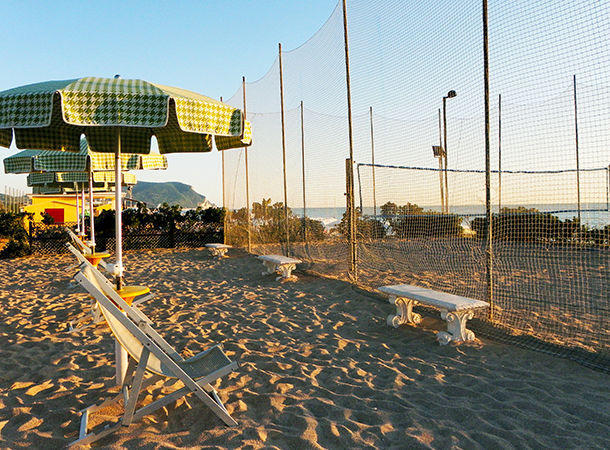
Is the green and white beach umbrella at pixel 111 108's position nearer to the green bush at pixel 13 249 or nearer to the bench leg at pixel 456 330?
the bench leg at pixel 456 330

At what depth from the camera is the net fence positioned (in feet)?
13.8

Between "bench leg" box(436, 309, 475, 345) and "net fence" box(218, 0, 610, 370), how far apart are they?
0.51 metres

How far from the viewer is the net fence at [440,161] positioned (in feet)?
13.8

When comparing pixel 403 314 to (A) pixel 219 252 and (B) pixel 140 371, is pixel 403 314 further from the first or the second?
(A) pixel 219 252

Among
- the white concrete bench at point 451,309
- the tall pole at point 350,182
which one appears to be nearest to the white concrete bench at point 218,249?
the tall pole at point 350,182

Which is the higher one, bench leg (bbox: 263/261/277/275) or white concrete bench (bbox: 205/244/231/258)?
white concrete bench (bbox: 205/244/231/258)

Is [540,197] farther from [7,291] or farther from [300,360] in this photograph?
[7,291]

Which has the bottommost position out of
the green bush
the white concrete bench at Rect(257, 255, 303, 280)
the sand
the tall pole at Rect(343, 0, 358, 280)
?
the sand

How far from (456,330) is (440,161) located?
6977 millimetres

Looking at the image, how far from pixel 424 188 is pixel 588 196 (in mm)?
3076

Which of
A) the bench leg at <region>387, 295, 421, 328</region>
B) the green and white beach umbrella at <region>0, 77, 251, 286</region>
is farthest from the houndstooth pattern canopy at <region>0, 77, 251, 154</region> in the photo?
the bench leg at <region>387, 295, 421, 328</region>

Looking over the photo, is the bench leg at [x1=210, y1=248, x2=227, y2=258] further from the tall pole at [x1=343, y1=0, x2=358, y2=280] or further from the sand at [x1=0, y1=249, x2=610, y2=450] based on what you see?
the sand at [x1=0, y1=249, x2=610, y2=450]

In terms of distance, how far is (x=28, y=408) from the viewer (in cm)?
246

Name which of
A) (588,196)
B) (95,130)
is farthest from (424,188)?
(95,130)
